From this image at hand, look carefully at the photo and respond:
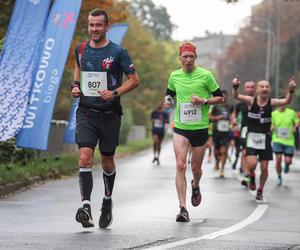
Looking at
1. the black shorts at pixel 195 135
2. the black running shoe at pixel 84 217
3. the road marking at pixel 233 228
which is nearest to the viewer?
the road marking at pixel 233 228

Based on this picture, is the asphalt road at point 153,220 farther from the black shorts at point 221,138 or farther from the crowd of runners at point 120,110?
the black shorts at point 221,138

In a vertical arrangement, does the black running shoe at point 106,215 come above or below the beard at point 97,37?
below

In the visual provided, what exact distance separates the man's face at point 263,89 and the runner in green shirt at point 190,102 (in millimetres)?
2935

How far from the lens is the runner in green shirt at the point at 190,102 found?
11195 mm

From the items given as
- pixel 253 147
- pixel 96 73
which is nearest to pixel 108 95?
pixel 96 73

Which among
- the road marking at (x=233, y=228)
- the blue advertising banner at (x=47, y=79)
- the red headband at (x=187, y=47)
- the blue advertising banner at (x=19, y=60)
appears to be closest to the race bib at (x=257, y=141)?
the road marking at (x=233, y=228)

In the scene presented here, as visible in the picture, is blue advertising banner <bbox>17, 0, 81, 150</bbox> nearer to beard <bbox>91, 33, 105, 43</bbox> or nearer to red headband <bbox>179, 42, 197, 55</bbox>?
red headband <bbox>179, 42, 197, 55</bbox>

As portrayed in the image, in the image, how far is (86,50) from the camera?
9.67m

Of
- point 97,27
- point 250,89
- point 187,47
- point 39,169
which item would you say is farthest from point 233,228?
point 39,169

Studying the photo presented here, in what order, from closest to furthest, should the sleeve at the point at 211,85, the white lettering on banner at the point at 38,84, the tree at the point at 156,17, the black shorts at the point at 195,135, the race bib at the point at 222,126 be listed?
→ 1. the sleeve at the point at 211,85
2. the black shorts at the point at 195,135
3. the white lettering on banner at the point at 38,84
4. the race bib at the point at 222,126
5. the tree at the point at 156,17

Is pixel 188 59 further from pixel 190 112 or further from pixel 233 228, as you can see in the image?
pixel 233 228

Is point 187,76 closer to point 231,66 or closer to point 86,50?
point 86,50

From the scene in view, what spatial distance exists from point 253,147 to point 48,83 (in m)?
5.30

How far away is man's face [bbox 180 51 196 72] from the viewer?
36.6 ft
